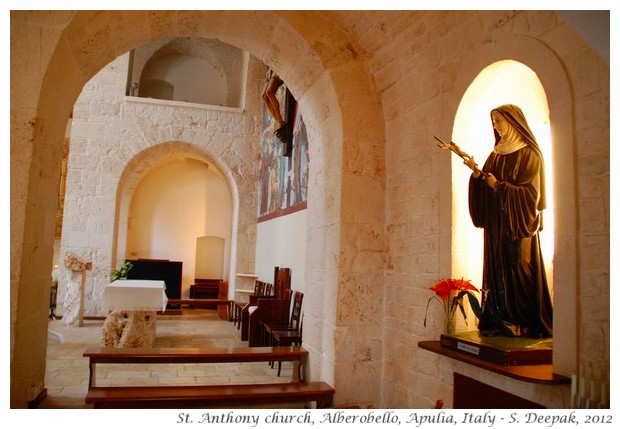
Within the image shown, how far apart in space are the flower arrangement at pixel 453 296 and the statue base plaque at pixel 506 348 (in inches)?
6.3

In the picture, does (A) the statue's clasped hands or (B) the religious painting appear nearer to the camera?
(A) the statue's clasped hands

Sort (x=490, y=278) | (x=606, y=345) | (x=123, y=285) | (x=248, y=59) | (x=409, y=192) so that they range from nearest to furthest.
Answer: (x=606, y=345)
(x=490, y=278)
(x=409, y=192)
(x=123, y=285)
(x=248, y=59)

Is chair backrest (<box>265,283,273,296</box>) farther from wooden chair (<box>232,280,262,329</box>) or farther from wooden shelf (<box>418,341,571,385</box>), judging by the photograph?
wooden shelf (<box>418,341,571,385</box>)

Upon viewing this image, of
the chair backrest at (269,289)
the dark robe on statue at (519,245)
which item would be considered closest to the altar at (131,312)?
the chair backrest at (269,289)

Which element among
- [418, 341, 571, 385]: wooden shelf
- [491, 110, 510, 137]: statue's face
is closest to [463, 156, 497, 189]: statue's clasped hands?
[491, 110, 510, 137]: statue's face

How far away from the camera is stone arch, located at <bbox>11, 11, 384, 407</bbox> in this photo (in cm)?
321

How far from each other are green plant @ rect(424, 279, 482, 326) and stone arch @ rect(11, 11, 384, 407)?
86 cm

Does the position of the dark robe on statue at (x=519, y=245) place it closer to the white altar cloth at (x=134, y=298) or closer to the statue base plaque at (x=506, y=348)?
the statue base plaque at (x=506, y=348)

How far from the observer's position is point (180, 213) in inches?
527

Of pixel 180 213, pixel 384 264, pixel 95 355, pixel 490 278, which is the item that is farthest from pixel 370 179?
pixel 180 213

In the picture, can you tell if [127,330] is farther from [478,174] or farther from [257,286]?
[478,174]
